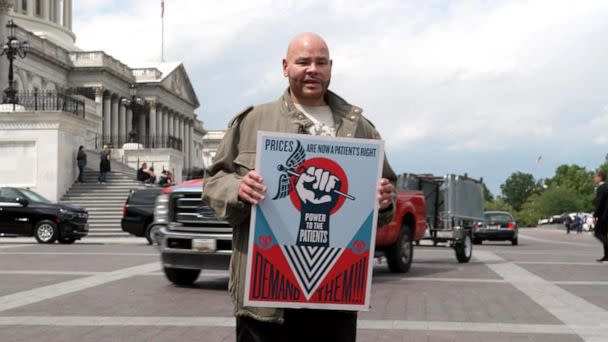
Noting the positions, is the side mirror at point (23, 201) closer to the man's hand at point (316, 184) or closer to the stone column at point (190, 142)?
the man's hand at point (316, 184)

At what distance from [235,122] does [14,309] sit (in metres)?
6.92

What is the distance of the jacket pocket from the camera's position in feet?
12.4

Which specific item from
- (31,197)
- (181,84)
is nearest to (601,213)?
(31,197)

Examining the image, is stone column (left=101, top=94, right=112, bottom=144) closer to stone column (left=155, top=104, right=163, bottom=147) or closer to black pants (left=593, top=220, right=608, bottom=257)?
stone column (left=155, top=104, right=163, bottom=147)

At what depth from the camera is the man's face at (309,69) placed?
376 cm

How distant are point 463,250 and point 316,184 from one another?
15.7 m

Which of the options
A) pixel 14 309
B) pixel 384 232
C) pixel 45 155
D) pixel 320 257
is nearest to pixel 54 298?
pixel 14 309

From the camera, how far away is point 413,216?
16375mm

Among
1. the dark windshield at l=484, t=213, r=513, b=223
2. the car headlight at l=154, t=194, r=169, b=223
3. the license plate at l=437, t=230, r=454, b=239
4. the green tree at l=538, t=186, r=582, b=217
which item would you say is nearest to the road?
the car headlight at l=154, t=194, r=169, b=223

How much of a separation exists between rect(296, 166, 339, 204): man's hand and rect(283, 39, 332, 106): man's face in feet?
1.14

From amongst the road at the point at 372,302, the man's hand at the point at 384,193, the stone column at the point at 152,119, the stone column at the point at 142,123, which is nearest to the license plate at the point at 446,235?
the road at the point at 372,302

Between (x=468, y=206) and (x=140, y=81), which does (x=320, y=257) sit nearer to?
(x=468, y=206)

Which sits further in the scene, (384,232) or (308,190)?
(384,232)

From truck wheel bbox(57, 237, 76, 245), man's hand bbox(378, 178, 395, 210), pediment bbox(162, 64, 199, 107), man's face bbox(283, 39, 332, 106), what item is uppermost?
pediment bbox(162, 64, 199, 107)
